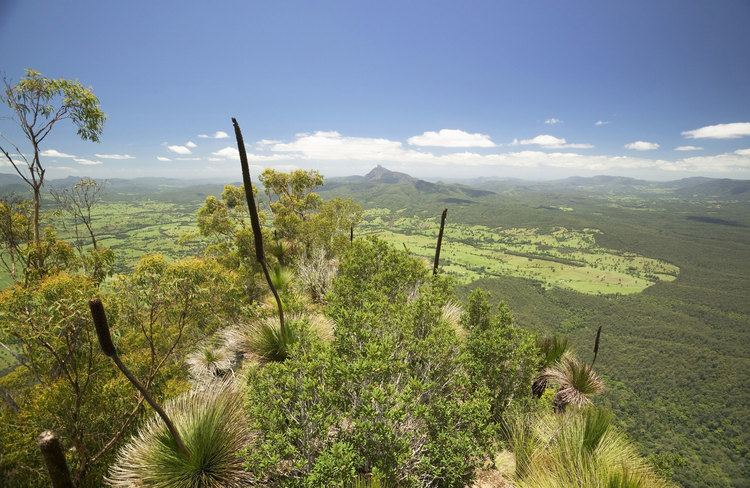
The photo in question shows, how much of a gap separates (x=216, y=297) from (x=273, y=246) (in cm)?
826

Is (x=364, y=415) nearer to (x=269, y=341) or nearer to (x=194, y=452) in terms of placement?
(x=194, y=452)

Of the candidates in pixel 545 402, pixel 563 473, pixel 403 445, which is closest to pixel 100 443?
pixel 403 445

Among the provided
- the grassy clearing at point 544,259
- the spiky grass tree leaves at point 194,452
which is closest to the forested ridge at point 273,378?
the spiky grass tree leaves at point 194,452

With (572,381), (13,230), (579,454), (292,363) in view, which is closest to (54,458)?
(292,363)

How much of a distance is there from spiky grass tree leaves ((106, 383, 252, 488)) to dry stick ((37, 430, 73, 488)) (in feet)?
8.47

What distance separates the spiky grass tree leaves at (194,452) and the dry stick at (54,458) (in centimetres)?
258

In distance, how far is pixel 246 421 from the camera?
523 centimetres

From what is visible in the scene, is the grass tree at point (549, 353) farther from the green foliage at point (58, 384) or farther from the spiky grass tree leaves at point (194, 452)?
the green foliage at point (58, 384)

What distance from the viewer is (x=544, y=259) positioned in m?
154

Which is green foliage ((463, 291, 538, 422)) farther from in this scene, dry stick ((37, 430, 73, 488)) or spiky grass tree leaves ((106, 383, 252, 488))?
dry stick ((37, 430, 73, 488))

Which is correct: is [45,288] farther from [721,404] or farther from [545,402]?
[721,404]

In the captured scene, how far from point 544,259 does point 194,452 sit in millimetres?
171177

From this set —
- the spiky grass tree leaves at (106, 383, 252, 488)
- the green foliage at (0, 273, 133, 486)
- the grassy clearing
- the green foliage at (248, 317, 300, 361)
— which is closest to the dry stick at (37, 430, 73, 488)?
the spiky grass tree leaves at (106, 383, 252, 488)

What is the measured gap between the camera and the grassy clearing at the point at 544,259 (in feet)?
408
